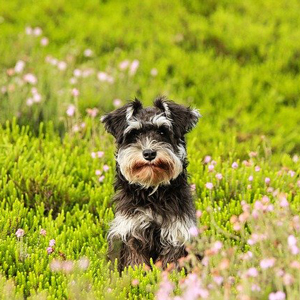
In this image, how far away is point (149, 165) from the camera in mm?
5102

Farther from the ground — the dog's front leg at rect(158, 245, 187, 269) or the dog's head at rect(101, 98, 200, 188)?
the dog's head at rect(101, 98, 200, 188)

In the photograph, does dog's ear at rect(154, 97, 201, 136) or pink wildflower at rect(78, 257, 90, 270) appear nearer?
pink wildflower at rect(78, 257, 90, 270)

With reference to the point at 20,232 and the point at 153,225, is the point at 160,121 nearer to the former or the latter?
the point at 153,225

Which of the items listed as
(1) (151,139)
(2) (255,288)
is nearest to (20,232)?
(1) (151,139)

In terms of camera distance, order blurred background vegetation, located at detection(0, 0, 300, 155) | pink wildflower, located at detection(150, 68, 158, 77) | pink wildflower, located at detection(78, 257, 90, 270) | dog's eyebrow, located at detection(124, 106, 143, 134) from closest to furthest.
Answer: pink wildflower, located at detection(78, 257, 90, 270) → dog's eyebrow, located at detection(124, 106, 143, 134) → blurred background vegetation, located at detection(0, 0, 300, 155) → pink wildflower, located at detection(150, 68, 158, 77)

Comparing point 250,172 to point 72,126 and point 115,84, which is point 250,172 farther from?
point 115,84

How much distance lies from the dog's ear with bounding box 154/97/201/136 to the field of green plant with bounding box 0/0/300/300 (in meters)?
0.86

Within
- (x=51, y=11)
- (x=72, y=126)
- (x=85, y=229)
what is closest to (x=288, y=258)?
(x=85, y=229)

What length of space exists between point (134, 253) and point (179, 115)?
4.25 feet

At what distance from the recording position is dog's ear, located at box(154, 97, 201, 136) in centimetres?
545

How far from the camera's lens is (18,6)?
13328 millimetres

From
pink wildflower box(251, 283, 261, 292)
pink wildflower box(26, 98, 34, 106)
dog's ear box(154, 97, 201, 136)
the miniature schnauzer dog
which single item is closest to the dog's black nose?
the miniature schnauzer dog

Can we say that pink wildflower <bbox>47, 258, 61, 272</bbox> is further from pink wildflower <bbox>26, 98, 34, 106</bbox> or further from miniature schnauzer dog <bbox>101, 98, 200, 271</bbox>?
pink wildflower <bbox>26, 98, 34, 106</bbox>

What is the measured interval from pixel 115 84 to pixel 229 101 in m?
1.93
